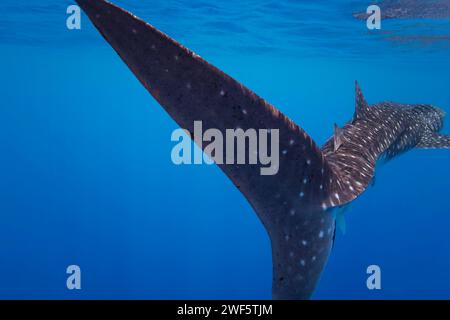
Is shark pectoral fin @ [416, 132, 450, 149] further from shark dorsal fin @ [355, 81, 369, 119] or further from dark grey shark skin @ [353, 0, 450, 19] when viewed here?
dark grey shark skin @ [353, 0, 450, 19]

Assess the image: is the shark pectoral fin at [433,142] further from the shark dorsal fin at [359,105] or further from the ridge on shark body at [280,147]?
the ridge on shark body at [280,147]

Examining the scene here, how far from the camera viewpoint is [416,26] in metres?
18.7

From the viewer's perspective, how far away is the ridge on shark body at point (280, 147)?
2078mm

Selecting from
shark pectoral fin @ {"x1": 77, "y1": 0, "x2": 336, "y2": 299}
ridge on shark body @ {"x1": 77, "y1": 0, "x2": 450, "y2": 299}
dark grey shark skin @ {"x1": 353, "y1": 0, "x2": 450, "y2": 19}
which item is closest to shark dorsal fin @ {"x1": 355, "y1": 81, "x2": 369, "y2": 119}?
ridge on shark body @ {"x1": 77, "y1": 0, "x2": 450, "y2": 299}

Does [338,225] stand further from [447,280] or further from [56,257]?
[56,257]

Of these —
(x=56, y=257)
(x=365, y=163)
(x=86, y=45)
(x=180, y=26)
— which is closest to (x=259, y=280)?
(x=56, y=257)

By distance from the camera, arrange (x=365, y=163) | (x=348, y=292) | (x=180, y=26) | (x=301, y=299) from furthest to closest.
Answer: (x=180, y=26), (x=348, y=292), (x=365, y=163), (x=301, y=299)

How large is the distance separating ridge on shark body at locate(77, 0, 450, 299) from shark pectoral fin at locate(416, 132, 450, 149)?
4.56 meters

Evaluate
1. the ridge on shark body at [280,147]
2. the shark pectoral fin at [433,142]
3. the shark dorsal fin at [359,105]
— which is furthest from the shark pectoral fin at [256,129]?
the shark pectoral fin at [433,142]

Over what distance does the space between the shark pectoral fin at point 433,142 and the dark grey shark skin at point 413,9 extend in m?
8.76

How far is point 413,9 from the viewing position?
51.2ft

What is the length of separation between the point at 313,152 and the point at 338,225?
1.44 meters
